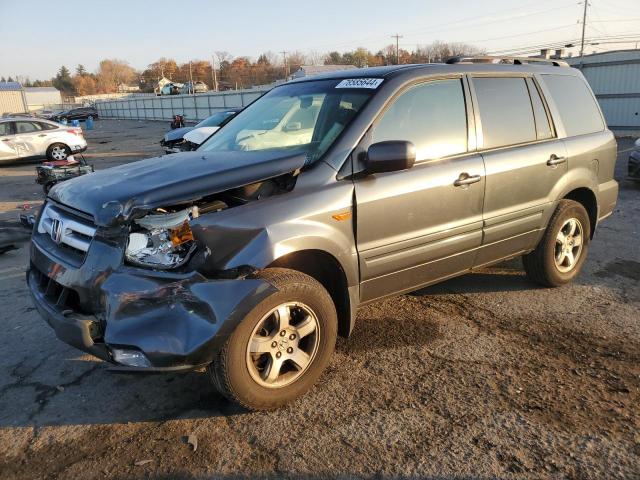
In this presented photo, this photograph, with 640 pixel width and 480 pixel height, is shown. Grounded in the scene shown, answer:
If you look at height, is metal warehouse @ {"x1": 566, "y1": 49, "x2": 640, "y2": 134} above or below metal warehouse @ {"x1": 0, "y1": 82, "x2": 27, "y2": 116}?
below

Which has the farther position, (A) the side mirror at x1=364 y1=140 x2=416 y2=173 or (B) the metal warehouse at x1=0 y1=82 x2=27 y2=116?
(B) the metal warehouse at x1=0 y1=82 x2=27 y2=116

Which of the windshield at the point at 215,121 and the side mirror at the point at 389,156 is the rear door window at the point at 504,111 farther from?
the windshield at the point at 215,121

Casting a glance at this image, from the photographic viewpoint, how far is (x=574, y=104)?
468 cm

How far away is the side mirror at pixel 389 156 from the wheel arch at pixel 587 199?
7.91ft

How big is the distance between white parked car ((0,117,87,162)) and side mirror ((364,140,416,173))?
1683cm

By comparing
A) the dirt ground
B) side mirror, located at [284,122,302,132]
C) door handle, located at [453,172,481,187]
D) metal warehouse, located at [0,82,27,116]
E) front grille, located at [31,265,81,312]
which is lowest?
the dirt ground

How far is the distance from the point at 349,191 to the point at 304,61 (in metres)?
109

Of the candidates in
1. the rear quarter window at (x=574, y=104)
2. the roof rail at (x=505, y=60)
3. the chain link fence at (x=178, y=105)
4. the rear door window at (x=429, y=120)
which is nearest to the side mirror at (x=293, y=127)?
the rear door window at (x=429, y=120)

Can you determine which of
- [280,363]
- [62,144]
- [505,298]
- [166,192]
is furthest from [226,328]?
[62,144]

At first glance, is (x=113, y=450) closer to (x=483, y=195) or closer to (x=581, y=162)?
(x=483, y=195)

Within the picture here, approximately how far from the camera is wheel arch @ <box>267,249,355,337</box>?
3047mm

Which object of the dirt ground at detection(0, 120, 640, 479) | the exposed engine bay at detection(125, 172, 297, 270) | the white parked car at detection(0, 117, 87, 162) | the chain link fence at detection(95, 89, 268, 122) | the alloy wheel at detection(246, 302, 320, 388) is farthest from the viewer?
the chain link fence at detection(95, 89, 268, 122)

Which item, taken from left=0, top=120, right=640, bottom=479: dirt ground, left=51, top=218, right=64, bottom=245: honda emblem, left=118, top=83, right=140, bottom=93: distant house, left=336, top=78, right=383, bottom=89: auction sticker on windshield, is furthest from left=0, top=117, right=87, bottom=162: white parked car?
left=118, top=83, right=140, bottom=93: distant house

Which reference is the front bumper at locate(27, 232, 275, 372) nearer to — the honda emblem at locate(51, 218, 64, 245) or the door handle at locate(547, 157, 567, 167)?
the honda emblem at locate(51, 218, 64, 245)
